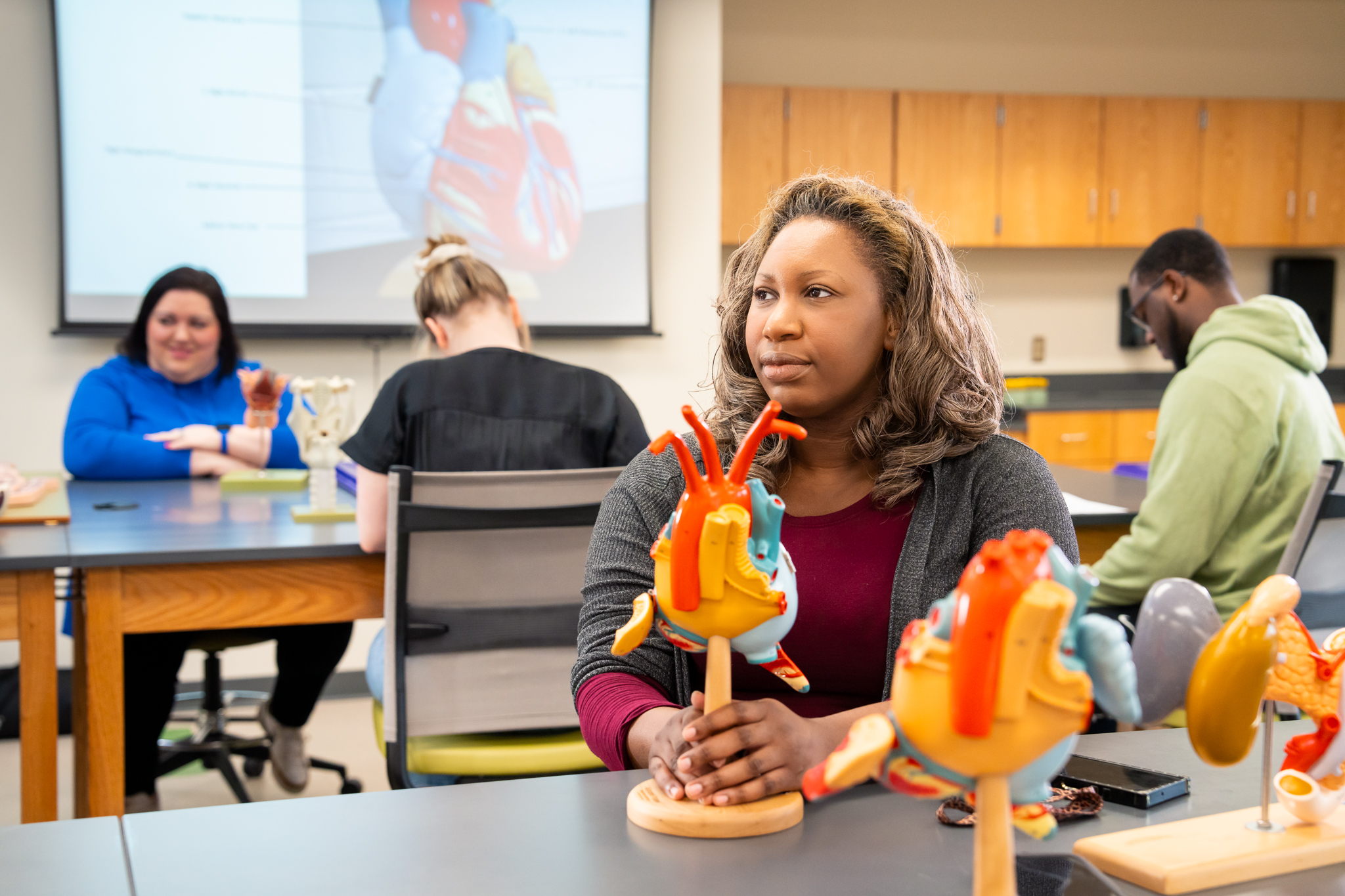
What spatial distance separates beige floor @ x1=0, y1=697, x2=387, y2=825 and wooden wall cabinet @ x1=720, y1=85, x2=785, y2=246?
2.36m

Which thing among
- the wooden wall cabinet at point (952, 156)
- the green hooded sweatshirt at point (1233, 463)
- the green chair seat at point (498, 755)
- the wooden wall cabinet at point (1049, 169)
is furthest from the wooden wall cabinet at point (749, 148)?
the green chair seat at point (498, 755)

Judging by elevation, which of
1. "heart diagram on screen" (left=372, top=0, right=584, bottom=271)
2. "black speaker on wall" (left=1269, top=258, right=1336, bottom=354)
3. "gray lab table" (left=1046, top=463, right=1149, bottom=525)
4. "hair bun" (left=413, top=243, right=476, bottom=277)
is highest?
"heart diagram on screen" (left=372, top=0, right=584, bottom=271)

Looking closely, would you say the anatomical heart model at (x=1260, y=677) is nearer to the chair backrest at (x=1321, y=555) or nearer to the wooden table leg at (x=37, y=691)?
the chair backrest at (x=1321, y=555)

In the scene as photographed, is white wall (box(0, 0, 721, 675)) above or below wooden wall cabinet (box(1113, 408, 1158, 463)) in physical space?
above

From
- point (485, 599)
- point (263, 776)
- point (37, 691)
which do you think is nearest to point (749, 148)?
point (263, 776)

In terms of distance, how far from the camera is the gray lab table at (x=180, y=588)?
6.45ft

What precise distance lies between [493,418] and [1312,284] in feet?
15.9

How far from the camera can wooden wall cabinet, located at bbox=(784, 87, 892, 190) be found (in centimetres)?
462

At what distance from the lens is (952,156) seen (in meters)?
4.77

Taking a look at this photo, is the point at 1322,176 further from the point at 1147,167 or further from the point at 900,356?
the point at 900,356

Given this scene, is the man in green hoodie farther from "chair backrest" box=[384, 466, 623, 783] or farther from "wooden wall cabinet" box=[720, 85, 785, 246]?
"wooden wall cabinet" box=[720, 85, 785, 246]

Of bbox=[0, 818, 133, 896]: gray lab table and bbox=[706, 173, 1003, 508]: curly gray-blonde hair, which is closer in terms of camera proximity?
bbox=[0, 818, 133, 896]: gray lab table

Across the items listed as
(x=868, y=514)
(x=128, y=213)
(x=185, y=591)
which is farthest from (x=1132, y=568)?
(x=128, y=213)

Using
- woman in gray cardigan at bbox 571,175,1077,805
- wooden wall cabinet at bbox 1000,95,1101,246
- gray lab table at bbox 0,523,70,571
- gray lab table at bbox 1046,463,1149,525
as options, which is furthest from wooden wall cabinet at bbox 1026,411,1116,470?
gray lab table at bbox 0,523,70,571
